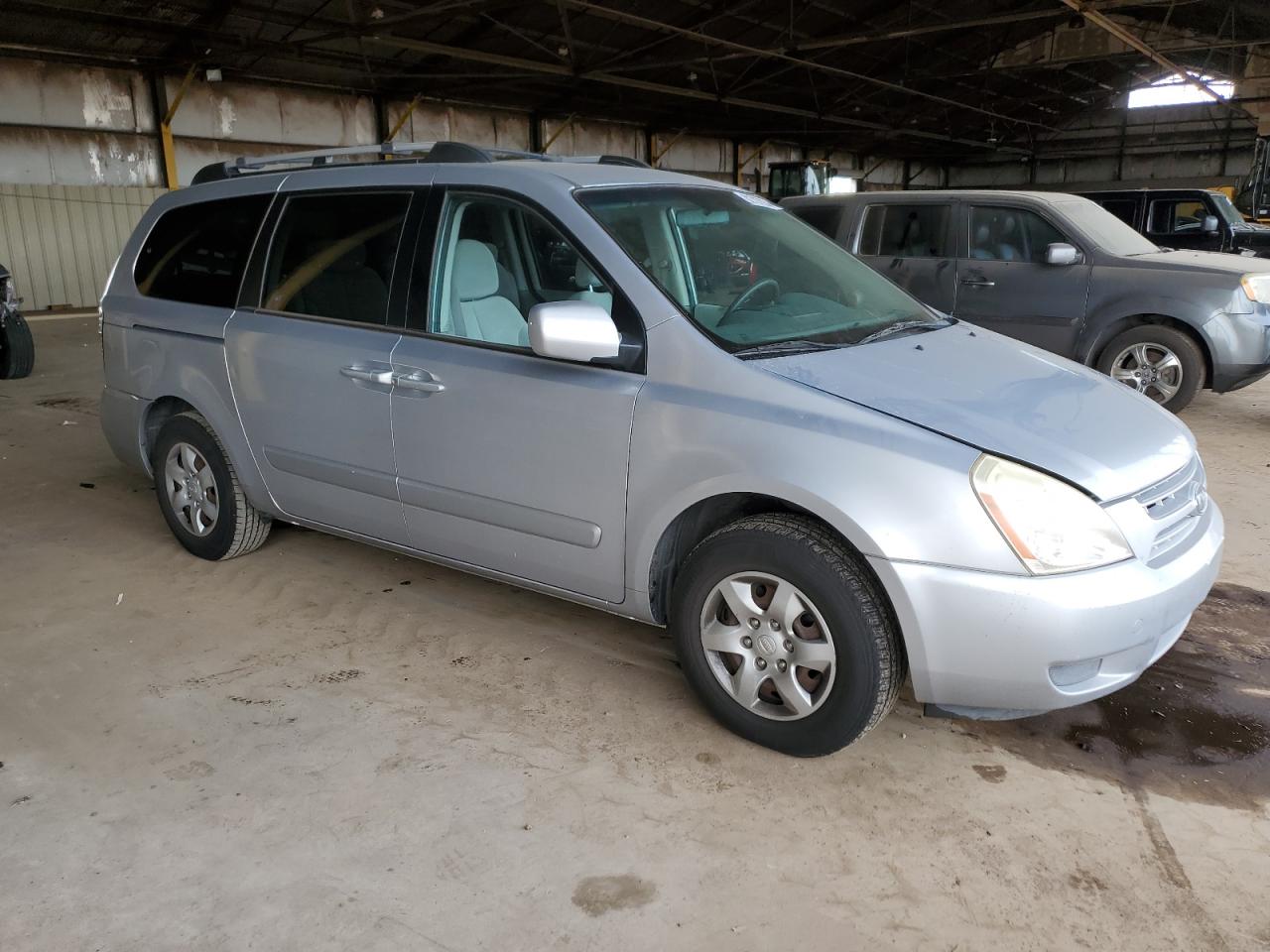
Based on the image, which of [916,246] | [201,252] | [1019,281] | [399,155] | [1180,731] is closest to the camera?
[1180,731]

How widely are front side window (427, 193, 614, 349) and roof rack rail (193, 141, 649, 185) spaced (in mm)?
269

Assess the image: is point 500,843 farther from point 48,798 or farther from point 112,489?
point 112,489

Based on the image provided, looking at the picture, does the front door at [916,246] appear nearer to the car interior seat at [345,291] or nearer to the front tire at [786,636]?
the car interior seat at [345,291]

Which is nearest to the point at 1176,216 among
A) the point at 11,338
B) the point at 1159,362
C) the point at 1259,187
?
the point at 1159,362

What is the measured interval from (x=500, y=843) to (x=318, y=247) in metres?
2.31

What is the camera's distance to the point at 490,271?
3.24 metres

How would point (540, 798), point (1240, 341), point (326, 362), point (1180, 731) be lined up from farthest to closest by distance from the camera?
point (1240, 341), point (326, 362), point (1180, 731), point (540, 798)

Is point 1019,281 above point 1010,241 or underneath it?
underneath

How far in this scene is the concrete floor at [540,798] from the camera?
2.10 metres

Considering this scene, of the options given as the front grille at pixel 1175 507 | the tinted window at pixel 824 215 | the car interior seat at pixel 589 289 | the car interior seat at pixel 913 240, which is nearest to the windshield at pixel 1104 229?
the car interior seat at pixel 913 240

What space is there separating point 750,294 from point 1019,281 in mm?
4933

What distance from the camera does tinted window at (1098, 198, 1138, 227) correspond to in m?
10.4

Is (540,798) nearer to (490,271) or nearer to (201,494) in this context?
(490,271)

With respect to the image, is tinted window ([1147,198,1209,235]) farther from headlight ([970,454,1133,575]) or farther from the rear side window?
the rear side window
